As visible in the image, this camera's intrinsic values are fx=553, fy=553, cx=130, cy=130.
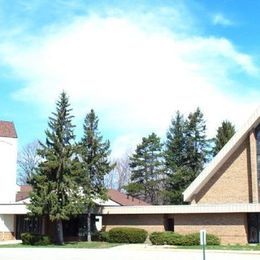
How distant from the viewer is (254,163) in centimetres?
4156

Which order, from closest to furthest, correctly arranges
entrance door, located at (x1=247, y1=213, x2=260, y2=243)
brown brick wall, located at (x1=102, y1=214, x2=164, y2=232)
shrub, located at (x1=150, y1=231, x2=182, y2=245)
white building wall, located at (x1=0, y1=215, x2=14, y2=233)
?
shrub, located at (x1=150, y1=231, x2=182, y2=245)
entrance door, located at (x1=247, y1=213, x2=260, y2=243)
brown brick wall, located at (x1=102, y1=214, x2=164, y2=232)
white building wall, located at (x1=0, y1=215, x2=14, y2=233)

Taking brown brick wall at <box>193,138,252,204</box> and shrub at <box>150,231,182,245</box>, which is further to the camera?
brown brick wall at <box>193,138,252,204</box>

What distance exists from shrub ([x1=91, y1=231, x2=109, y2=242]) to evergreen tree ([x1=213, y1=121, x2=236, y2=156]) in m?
21.3

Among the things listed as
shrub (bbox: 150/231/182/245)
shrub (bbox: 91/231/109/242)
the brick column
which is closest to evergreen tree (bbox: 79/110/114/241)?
shrub (bbox: 91/231/109/242)

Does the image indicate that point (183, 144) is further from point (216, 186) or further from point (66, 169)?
point (66, 169)

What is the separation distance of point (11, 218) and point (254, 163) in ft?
75.5

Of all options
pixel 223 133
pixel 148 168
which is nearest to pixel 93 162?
pixel 223 133

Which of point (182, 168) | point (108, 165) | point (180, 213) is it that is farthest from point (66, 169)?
point (182, 168)

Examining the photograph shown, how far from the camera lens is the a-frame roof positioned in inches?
1633

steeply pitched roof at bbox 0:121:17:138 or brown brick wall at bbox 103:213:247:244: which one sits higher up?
steeply pitched roof at bbox 0:121:17:138

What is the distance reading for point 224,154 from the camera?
42.4 meters

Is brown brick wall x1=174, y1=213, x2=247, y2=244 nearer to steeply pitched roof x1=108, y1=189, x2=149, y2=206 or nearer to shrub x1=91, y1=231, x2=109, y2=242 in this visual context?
shrub x1=91, y1=231, x2=109, y2=242

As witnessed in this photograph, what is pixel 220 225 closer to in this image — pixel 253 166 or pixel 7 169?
pixel 253 166

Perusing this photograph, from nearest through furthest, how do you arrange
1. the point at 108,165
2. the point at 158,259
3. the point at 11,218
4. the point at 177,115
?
the point at 158,259 → the point at 108,165 → the point at 11,218 → the point at 177,115
